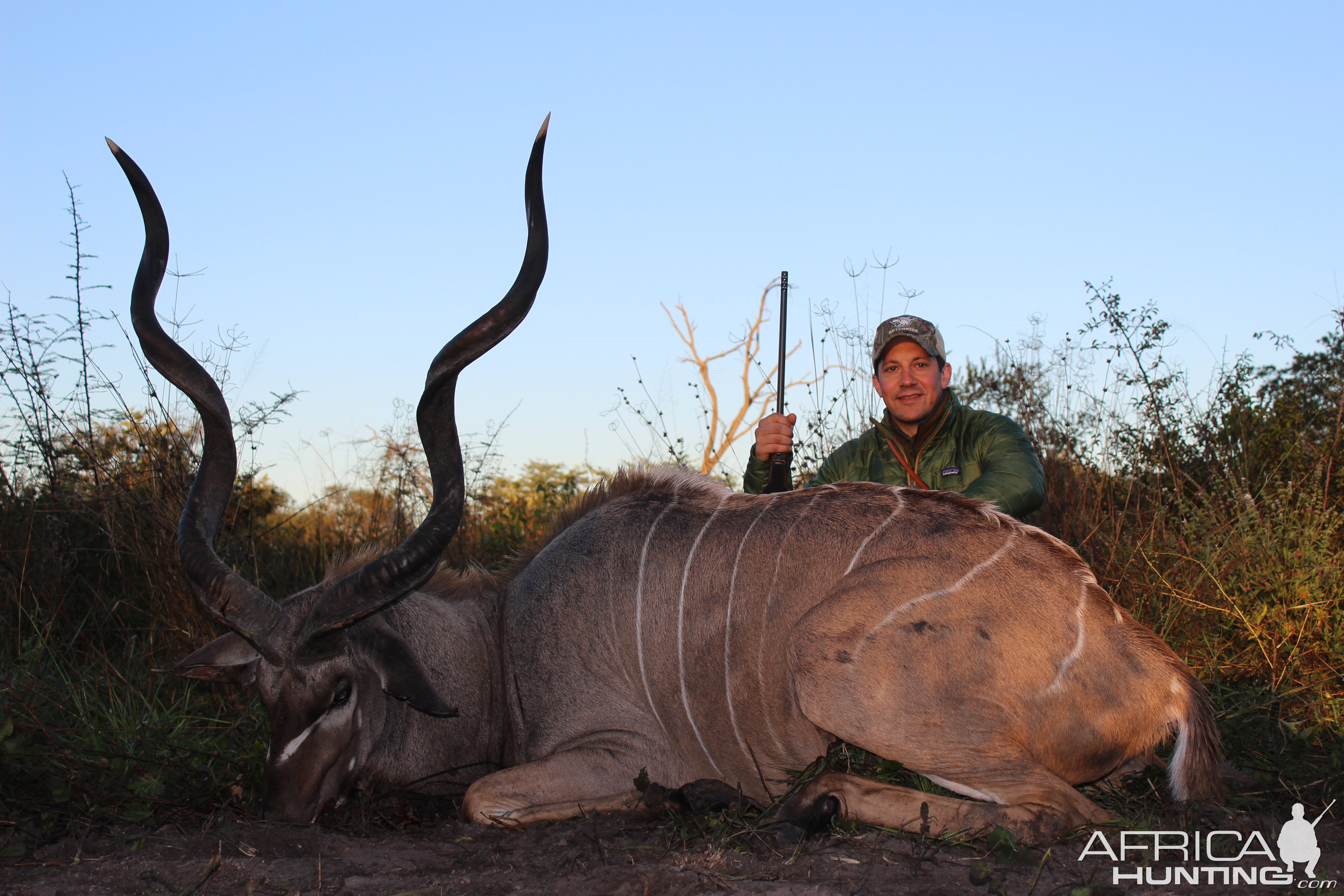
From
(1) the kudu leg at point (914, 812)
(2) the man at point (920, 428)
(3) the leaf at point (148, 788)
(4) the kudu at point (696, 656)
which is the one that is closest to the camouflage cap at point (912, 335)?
(2) the man at point (920, 428)

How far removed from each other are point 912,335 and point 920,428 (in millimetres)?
429

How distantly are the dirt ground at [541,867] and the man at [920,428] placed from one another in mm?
2059

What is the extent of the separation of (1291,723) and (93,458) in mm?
5252

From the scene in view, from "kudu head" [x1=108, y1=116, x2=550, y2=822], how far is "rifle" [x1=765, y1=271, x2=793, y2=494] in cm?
151

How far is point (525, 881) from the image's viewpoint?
2.33 m

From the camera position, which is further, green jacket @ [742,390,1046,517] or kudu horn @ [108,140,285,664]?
green jacket @ [742,390,1046,517]

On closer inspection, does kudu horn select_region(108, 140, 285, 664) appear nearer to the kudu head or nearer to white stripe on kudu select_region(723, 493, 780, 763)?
the kudu head

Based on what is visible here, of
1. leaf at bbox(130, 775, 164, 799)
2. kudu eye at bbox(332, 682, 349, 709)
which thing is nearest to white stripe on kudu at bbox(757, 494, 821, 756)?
kudu eye at bbox(332, 682, 349, 709)

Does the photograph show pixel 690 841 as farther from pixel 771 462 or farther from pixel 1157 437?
pixel 1157 437

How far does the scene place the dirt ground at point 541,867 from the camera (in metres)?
2.25

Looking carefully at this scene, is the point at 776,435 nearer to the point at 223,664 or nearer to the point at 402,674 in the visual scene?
the point at 402,674

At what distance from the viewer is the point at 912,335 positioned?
453 centimetres

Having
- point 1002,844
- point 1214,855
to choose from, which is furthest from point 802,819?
point 1214,855

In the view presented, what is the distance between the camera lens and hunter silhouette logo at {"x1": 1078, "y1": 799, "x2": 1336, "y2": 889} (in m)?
2.32
